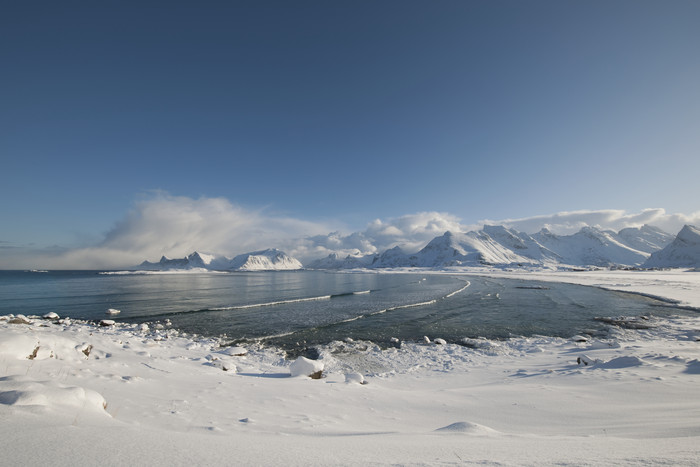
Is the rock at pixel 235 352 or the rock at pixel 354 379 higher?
the rock at pixel 354 379

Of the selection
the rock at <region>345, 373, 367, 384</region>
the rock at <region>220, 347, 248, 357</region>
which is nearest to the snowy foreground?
the rock at <region>220, 347, 248, 357</region>

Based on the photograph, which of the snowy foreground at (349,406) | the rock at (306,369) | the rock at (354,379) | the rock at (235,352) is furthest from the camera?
the rock at (235,352)

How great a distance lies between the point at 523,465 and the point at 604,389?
339 inches

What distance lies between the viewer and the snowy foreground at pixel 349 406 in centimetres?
342

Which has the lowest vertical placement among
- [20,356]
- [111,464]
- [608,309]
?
[608,309]

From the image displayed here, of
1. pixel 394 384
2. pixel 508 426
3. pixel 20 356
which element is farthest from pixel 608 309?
pixel 20 356

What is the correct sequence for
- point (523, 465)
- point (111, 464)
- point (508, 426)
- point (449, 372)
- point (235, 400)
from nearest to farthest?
point (111, 464) < point (523, 465) < point (508, 426) < point (235, 400) < point (449, 372)

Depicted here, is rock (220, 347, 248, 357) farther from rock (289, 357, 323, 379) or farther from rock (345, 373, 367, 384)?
rock (345, 373, 367, 384)

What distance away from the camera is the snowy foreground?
135 inches

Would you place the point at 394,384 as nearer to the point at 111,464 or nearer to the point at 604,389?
the point at 604,389

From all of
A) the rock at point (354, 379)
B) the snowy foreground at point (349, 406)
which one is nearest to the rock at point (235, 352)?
the snowy foreground at point (349, 406)

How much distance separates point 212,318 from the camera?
27.9m

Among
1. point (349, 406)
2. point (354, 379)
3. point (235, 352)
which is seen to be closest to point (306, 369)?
point (354, 379)

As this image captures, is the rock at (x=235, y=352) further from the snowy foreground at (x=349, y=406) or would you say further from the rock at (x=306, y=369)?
the rock at (x=306, y=369)
